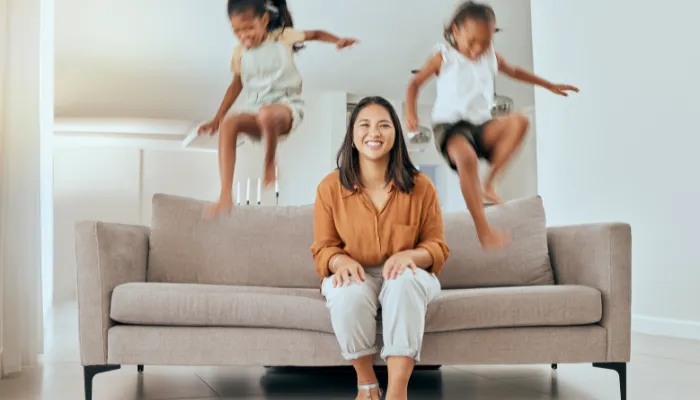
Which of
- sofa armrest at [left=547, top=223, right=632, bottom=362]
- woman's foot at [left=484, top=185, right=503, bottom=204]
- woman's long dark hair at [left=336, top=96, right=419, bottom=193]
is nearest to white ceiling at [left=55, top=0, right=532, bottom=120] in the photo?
woman's foot at [left=484, top=185, right=503, bottom=204]

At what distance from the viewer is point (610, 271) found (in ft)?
6.57

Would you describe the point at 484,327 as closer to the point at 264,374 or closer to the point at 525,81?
the point at 264,374

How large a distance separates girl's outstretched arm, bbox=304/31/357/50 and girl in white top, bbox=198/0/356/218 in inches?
0.4

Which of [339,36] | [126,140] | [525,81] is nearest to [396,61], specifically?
[339,36]

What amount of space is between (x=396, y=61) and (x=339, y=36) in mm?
329

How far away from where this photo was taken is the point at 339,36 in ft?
11.5

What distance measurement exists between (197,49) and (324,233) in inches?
112

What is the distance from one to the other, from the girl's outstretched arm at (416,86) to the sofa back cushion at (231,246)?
0.87 meters

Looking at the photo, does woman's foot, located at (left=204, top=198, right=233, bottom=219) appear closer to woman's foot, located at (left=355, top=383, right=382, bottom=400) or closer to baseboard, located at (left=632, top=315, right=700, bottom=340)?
woman's foot, located at (left=355, top=383, right=382, bottom=400)

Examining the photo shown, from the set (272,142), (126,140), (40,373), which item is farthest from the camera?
(126,140)

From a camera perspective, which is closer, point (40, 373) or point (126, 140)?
point (40, 373)

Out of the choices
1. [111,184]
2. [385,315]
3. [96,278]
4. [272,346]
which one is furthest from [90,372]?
[111,184]

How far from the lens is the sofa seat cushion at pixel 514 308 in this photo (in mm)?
1873

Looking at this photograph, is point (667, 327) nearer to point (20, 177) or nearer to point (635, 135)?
point (635, 135)
